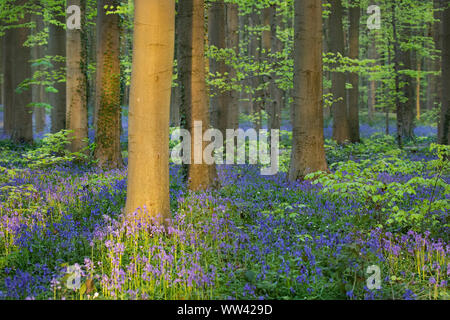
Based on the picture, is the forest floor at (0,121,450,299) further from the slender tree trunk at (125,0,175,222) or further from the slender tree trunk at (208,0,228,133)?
the slender tree trunk at (208,0,228,133)

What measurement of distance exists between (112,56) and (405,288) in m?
9.22

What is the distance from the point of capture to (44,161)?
8.93m

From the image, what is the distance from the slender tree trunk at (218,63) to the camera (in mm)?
14602

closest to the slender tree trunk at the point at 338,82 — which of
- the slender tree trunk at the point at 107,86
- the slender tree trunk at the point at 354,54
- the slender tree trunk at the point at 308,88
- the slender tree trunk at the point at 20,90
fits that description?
the slender tree trunk at the point at 354,54

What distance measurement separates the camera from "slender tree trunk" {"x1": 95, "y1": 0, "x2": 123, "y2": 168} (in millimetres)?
11188

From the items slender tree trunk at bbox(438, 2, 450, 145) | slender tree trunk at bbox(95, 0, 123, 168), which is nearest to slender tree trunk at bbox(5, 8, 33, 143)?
slender tree trunk at bbox(95, 0, 123, 168)

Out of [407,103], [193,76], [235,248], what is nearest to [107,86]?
[193,76]

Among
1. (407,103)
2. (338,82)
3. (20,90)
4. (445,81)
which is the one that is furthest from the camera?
(407,103)

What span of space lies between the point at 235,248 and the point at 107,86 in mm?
7305

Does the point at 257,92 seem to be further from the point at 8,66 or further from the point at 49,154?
the point at 49,154

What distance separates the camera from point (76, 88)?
12.4 metres
